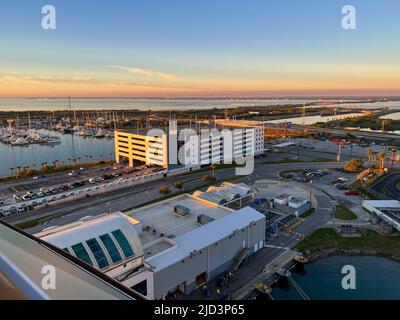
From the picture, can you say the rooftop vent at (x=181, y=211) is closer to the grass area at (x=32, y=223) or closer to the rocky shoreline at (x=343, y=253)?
the rocky shoreline at (x=343, y=253)

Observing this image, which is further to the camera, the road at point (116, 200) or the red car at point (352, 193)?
the red car at point (352, 193)

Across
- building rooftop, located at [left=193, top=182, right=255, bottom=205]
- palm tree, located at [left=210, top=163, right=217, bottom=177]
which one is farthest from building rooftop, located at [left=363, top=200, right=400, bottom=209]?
palm tree, located at [left=210, top=163, right=217, bottom=177]

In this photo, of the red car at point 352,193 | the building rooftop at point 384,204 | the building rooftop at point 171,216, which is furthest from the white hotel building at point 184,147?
the building rooftop at point 384,204

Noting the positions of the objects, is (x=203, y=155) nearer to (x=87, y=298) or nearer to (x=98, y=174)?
(x=98, y=174)

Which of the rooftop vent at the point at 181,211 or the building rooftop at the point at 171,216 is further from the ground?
the rooftop vent at the point at 181,211

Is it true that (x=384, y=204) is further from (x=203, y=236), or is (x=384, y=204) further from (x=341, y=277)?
(x=203, y=236)

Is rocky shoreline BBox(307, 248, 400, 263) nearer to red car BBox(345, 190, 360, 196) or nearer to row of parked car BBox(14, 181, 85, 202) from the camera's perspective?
red car BBox(345, 190, 360, 196)

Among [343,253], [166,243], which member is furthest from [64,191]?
[343,253]

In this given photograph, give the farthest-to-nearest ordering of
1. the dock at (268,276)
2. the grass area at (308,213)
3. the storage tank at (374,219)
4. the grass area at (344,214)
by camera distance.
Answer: the grass area at (308,213), the grass area at (344,214), the storage tank at (374,219), the dock at (268,276)
